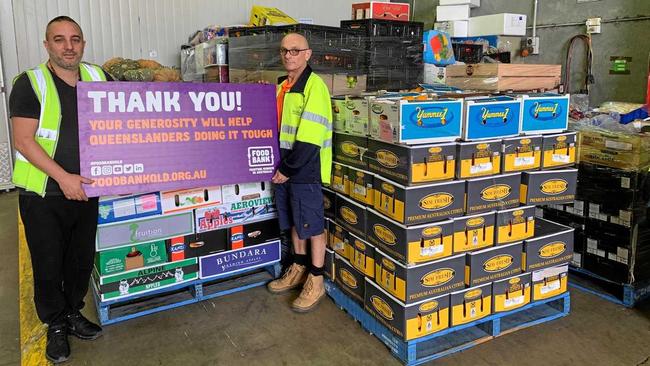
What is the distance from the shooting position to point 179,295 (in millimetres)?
3748

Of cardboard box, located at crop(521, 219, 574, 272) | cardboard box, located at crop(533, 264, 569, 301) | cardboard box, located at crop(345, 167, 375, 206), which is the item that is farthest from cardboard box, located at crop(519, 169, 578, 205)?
cardboard box, located at crop(345, 167, 375, 206)

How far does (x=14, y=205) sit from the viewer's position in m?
6.25

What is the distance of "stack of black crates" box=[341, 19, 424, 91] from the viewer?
4.32m

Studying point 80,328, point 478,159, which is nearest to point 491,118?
point 478,159

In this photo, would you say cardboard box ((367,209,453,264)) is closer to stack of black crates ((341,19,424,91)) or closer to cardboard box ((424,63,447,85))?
stack of black crates ((341,19,424,91))

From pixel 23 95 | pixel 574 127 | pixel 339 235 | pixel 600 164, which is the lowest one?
pixel 339 235

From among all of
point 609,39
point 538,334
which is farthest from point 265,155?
point 609,39

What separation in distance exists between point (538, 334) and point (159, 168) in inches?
103

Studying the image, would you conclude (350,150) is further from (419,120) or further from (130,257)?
Answer: (130,257)

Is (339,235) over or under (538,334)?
over

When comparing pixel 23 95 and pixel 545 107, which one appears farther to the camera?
pixel 545 107

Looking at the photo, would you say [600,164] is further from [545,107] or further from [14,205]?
[14,205]

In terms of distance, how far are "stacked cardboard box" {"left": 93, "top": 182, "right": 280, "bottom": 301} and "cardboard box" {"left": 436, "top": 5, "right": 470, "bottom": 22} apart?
14.1 feet

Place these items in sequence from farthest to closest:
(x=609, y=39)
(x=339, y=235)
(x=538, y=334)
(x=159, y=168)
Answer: (x=609, y=39) < (x=339, y=235) < (x=538, y=334) < (x=159, y=168)
